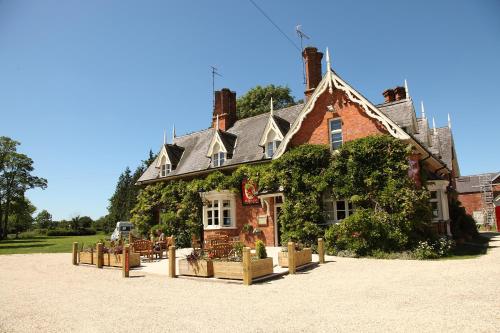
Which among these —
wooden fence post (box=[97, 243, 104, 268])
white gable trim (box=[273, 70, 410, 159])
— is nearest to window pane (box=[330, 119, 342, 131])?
white gable trim (box=[273, 70, 410, 159])

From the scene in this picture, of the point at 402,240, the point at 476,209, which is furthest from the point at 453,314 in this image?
the point at 476,209

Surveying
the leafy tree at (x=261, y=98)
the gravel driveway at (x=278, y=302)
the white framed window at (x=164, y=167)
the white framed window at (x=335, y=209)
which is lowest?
the gravel driveway at (x=278, y=302)

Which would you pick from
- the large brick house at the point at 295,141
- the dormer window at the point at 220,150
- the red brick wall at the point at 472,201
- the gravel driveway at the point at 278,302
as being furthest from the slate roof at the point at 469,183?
the gravel driveway at the point at 278,302

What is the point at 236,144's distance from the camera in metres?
24.4

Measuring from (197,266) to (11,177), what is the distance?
5863 centimetres

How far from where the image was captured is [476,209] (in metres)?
44.2

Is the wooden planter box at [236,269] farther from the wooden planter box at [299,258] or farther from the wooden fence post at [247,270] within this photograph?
the wooden planter box at [299,258]

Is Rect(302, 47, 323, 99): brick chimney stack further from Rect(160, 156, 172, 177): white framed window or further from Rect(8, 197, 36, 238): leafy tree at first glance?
Rect(8, 197, 36, 238): leafy tree

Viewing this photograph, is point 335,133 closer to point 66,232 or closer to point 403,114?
point 403,114

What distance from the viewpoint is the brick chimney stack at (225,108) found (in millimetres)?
27094

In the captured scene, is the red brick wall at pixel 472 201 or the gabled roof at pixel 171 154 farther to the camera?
the red brick wall at pixel 472 201

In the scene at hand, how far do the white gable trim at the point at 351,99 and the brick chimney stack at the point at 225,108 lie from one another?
9.17m

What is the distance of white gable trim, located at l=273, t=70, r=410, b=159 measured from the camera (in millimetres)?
15820

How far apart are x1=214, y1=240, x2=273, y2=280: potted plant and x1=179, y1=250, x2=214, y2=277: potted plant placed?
0.89ft
